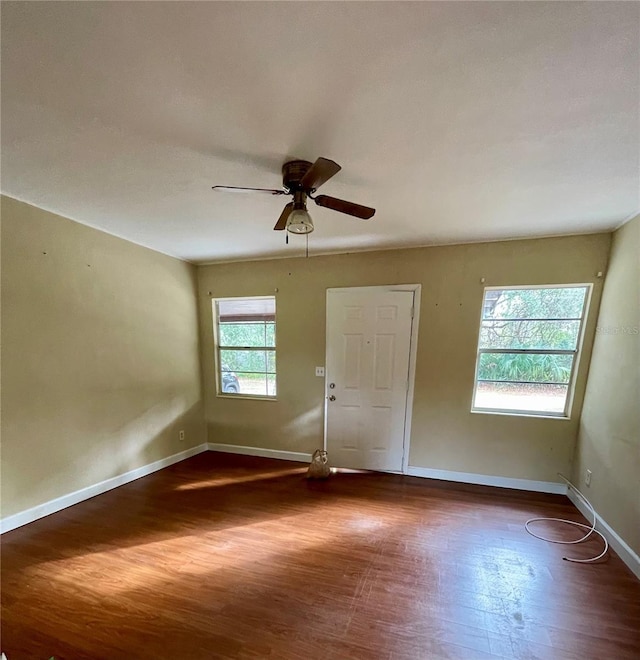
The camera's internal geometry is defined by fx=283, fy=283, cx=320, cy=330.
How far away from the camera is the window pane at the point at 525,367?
2775 millimetres

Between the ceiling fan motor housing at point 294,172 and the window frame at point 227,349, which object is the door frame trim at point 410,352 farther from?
the ceiling fan motor housing at point 294,172

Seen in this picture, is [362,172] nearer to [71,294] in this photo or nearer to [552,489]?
[71,294]

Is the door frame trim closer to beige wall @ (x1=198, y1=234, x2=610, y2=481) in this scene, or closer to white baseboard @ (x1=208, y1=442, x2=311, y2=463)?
beige wall @ (x1=198, y1=234, x2=610, y2=481)

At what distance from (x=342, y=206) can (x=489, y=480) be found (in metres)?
3.12

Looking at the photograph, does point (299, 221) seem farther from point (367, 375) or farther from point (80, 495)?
point (80, 495)

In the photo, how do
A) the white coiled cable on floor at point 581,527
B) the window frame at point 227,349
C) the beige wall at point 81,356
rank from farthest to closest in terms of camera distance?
the window frame at point 227,349, the beige wall at point 81,356, the white coiled cable on floor at point 581,527

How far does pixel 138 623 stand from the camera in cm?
149

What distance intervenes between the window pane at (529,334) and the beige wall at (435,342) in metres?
0.11

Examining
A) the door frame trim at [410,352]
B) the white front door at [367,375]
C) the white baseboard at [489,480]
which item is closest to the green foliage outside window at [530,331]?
the door frame trim at [410,352]

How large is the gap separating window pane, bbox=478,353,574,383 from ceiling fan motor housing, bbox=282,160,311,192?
252 cm

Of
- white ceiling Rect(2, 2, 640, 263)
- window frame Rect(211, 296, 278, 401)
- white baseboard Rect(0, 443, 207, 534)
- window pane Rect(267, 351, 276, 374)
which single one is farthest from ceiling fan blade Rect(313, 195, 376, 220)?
white baseboard Rect(0, 443, 207, 534)

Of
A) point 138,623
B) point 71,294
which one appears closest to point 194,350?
point 71,294

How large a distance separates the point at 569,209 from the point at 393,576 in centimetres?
290

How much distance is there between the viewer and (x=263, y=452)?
12.2 ft
